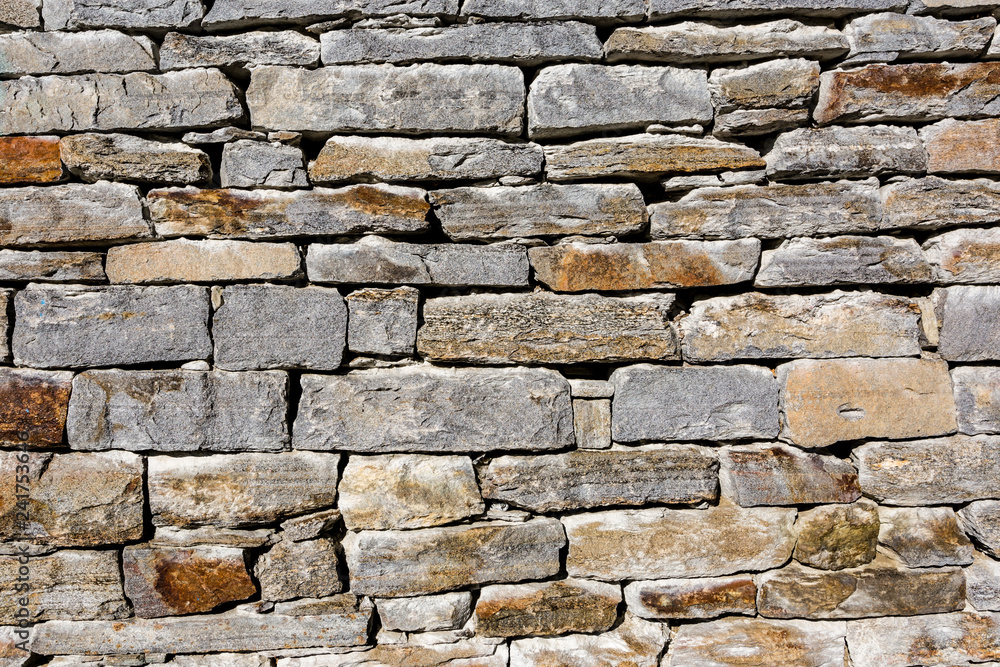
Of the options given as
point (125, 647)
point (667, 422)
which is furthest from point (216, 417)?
point (667, 422)

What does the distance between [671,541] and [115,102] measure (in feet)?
7.28

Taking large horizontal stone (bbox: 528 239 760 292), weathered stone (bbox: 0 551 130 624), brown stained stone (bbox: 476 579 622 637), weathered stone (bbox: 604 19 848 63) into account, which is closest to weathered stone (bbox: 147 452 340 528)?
weathered stone (bbox: 0 551 130 624)

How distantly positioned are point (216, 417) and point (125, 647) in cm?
79

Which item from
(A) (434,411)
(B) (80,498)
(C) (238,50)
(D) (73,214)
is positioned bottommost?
(B) (80,498)

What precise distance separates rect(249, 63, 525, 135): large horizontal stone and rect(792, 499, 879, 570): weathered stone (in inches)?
62.6

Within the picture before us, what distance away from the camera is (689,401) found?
1.90 meters

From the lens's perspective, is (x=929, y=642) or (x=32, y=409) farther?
(x=929, y=642)

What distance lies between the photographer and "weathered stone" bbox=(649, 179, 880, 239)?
1.87 m

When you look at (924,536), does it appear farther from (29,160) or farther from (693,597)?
(29,160)

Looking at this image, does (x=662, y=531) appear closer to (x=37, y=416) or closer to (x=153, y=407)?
(x=153, y=407)

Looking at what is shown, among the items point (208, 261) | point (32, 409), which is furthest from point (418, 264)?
point (32, 409)

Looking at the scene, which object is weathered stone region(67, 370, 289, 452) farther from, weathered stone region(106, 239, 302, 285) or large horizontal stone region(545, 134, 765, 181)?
large horizontal stone region(545, 134, 765, 181)

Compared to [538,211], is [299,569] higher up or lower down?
lower down

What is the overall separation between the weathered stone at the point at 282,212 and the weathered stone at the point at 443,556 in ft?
3.17
